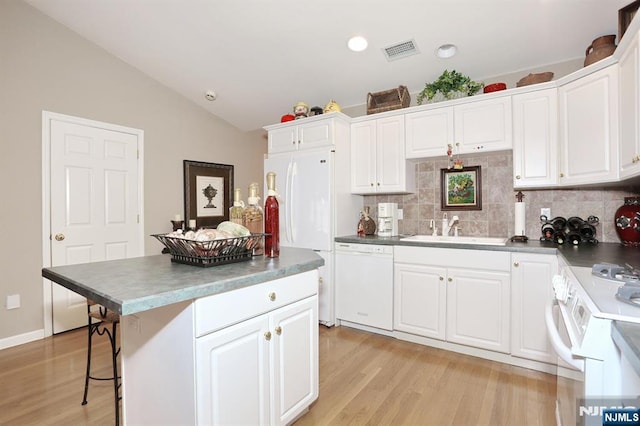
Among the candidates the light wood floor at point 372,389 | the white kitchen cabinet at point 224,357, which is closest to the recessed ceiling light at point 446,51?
the white kitchen cabinet at point 224,357

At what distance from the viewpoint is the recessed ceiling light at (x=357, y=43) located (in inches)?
111

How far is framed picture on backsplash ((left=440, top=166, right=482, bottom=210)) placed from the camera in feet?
10.4

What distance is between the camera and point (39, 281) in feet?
10.1

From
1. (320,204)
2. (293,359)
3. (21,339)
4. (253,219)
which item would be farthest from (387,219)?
(21,339)

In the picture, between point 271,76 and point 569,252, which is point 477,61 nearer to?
point 569,252

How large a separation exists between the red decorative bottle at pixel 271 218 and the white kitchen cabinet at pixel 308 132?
5.69ft

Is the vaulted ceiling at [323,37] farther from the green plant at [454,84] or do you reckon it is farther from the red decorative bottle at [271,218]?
the red decorative bottle at [271,218]

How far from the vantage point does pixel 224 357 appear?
130 cm

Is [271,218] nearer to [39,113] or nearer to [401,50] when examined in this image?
[401,50]

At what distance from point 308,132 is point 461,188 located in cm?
166

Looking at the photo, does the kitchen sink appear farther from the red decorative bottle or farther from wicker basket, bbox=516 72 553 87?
the red decorative bottle

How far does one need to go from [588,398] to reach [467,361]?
68.1 inches

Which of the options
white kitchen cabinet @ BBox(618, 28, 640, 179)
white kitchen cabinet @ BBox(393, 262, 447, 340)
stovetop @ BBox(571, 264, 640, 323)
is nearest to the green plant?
white kitchen cabinet @ BBox(618, 28, 640, 179)

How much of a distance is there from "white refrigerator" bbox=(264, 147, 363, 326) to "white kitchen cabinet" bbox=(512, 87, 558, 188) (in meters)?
1.57
